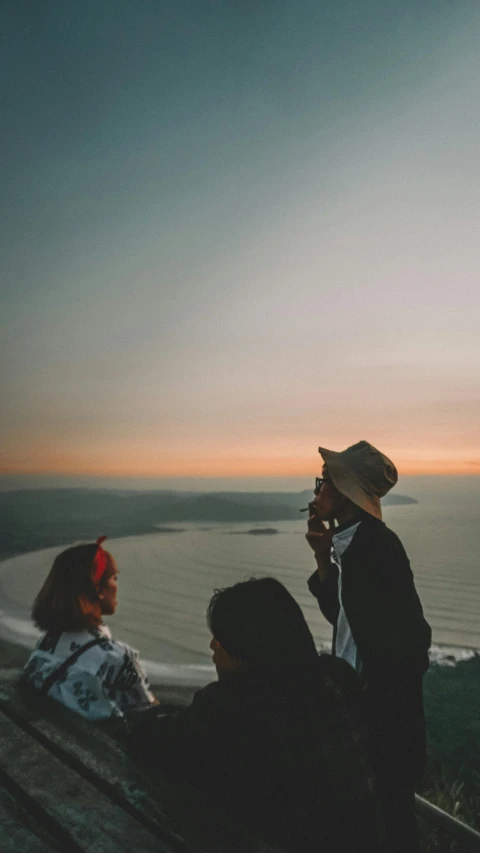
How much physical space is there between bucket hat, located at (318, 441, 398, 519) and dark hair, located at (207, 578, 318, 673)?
2.44 ft

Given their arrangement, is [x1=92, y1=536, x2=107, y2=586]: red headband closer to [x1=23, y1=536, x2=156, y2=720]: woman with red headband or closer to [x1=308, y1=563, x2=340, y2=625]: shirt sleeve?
[x1=23, y1=536, x2=156, y2=720]: woman with red headband

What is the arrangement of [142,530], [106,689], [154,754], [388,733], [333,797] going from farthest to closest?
1. [142,530]
2. [106,689]
3. [388,733]
4. [154,754]
5. [333,797]

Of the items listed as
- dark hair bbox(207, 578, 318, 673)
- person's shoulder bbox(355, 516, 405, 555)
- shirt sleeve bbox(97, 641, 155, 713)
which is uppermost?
person's shoulder bbox(355, 516, 405, 555)

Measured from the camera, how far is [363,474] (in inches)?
84.7

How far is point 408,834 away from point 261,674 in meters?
0.84

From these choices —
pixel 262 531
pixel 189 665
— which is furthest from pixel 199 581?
pixel 262 531

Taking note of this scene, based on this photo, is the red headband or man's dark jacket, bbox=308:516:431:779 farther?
the red headband

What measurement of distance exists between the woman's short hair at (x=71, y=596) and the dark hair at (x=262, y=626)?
899 mm

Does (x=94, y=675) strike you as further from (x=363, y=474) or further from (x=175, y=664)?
(x=175, y=664)

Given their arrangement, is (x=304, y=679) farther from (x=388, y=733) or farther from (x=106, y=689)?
(x=106, y=689)

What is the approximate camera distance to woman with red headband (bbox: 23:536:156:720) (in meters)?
2.05

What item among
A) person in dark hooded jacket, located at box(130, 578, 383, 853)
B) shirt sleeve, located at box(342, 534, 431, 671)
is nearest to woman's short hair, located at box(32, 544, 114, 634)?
person in dark hooded jacket, located at box(130, 578, 383, 853)

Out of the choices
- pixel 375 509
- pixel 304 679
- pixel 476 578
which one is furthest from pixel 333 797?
pixel 476 578

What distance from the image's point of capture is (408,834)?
1.65m
